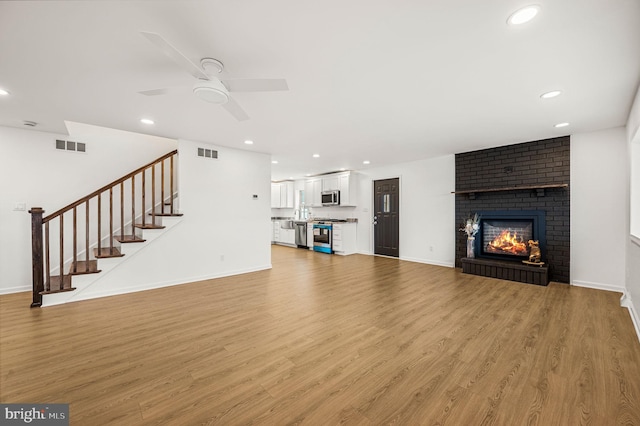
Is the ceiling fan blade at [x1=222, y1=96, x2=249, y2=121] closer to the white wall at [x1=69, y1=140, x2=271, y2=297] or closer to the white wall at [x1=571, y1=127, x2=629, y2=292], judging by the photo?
the white wall at [x1=69, y1=140, x2=271, y2=297]

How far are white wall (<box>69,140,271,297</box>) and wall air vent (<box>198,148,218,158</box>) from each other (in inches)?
2.5

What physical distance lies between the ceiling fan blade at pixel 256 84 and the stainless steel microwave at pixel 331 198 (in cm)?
599

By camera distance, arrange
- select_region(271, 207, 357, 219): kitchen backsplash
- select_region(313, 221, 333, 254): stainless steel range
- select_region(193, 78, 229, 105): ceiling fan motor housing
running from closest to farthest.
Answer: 1. select_region(193, 78, 229, 105): ceiling fan motor housing
2. select_region(313, 221, 333, 254): stainless steel range
3. select_region(271, 207, 357, 219): kitchen backsplash

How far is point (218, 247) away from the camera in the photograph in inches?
198

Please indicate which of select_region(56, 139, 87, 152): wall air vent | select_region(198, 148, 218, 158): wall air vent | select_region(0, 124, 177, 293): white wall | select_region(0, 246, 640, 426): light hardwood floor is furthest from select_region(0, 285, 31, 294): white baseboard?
select_region(198, 148, 218, 158): wall air vent

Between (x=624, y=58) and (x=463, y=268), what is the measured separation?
12.7 ft

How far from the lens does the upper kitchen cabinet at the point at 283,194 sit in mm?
9883

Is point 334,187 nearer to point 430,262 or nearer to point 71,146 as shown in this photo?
point 430,262

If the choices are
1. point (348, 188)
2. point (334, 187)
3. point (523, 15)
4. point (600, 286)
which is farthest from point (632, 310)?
point (334, 187)

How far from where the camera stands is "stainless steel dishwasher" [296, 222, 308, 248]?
886 cm

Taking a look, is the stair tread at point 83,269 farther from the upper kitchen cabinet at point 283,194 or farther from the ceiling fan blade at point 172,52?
the upper kitchen cabinet at point 283,194

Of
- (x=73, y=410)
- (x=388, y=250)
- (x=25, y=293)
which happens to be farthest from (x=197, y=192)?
(x=388, y=250)

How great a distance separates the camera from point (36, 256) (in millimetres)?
3418

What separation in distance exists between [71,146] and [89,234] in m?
1.55
